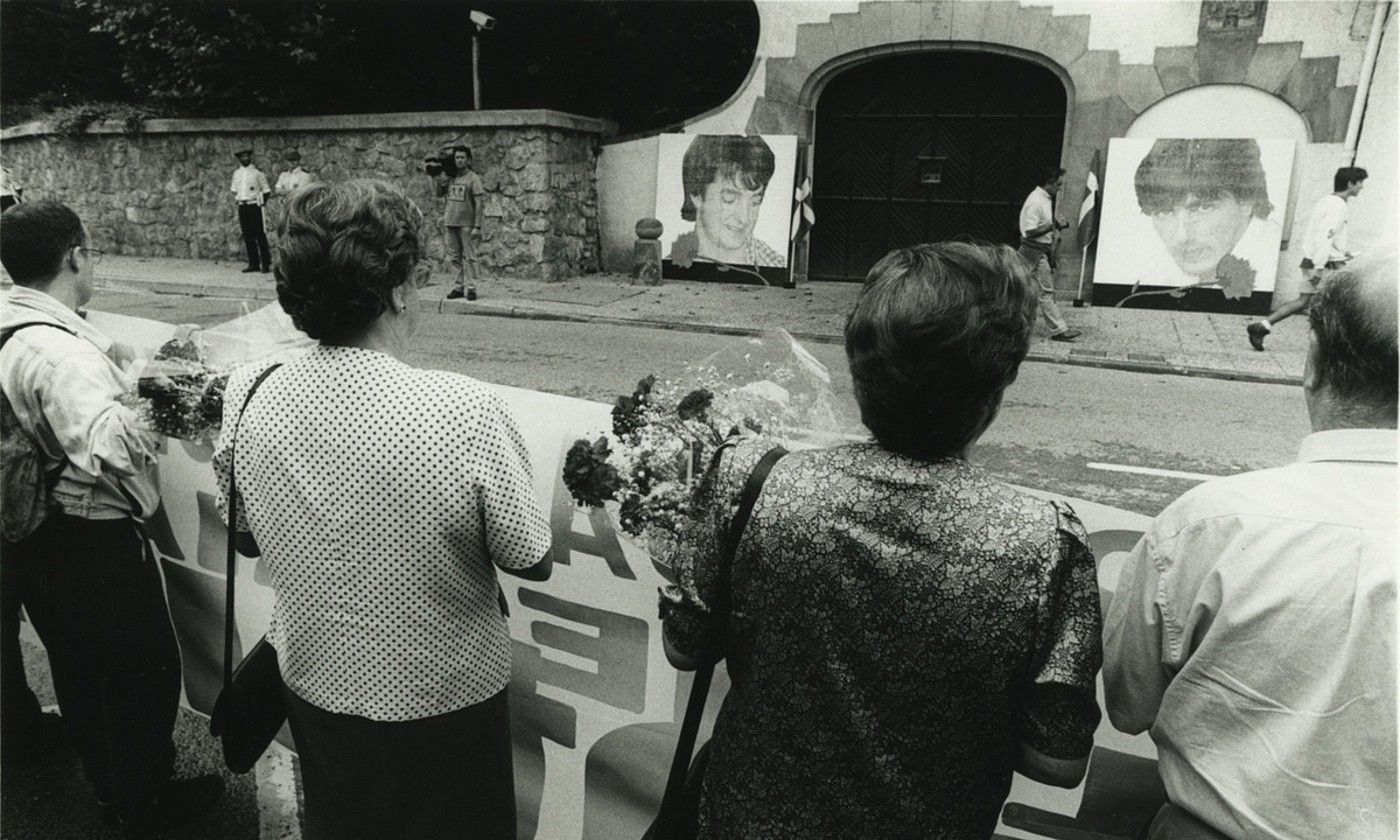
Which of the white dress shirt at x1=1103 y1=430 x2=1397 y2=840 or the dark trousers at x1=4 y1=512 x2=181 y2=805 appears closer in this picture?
the white dress shirt at x1=1103 y1=430 x2=1397 y2=840

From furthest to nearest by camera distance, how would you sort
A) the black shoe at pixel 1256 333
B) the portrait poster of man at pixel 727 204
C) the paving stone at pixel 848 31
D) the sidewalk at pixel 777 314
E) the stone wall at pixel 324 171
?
the stone wall at pixel 324 171 → the portrait poster of man at pixel 727 204 → the paving stone at pixel 848 31 → the black shoe at pixel 1256 333 → the sidewalk at pixel 777 314

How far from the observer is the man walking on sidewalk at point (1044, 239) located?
10875mm

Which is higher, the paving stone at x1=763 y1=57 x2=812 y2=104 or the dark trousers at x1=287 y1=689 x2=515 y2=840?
the paving stone at x1=763 y1=57 x2=812 y2=104

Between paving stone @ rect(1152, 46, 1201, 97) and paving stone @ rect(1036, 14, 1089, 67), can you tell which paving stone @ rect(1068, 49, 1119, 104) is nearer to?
paving stone @ rect(1036, 14, 1089, 67)

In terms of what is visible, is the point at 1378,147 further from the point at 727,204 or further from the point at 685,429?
the point at 685,429

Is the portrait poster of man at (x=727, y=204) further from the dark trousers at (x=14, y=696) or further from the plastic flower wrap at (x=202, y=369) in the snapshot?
the dark trousers at (x=14, y=696)

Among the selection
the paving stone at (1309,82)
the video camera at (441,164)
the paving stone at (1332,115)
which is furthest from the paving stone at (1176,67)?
the video camera at (441,164)

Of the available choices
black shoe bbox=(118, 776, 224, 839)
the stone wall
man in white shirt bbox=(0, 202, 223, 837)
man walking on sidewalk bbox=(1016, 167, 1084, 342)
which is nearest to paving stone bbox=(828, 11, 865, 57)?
man walking on sidewalk bbox=(1016, 167, 1084, 342)

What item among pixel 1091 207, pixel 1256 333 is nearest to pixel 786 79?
pixel 1091 207

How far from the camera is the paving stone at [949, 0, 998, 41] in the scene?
12695 mm

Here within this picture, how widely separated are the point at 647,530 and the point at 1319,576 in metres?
1.21

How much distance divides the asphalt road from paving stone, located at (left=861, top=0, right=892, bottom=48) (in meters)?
5.19

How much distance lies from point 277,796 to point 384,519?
1.73 meters

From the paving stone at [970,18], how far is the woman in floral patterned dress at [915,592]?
12.8 metres
